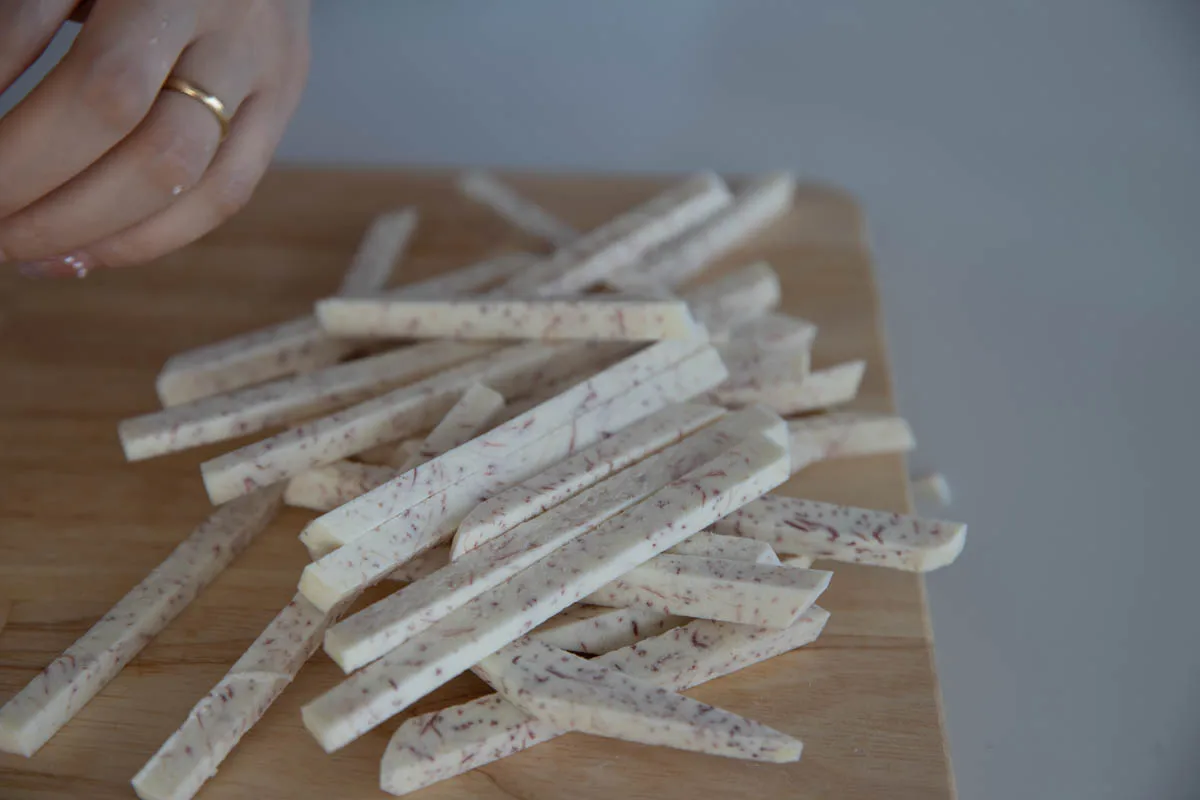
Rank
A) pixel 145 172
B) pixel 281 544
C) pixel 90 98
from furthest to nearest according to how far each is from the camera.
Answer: pixel 281 544 < pixel 145 172 < pixel 90 98

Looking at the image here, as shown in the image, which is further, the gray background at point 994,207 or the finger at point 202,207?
the gray background at point 994,207

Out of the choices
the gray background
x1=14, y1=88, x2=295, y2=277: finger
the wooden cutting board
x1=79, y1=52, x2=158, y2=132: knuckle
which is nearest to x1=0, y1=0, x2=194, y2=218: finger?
x1=79, y1=52, x2=158, y2=132: knuckle

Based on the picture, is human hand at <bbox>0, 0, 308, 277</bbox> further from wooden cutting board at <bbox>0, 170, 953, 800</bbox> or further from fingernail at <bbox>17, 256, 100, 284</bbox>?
wooden cutting board at <bbox>0, 170, 953, 800</bbox>

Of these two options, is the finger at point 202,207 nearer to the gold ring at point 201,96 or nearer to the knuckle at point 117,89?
the gold ring at point 201,96

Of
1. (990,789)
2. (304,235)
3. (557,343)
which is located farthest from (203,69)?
(990,789)

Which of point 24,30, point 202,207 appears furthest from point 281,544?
point 24,30

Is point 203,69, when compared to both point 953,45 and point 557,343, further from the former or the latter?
point 953,45

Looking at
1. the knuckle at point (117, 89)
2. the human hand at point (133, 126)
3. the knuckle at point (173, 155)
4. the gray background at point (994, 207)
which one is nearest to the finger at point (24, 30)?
the human hand at point (133, 126)

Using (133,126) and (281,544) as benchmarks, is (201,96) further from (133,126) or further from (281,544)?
(281,544)
